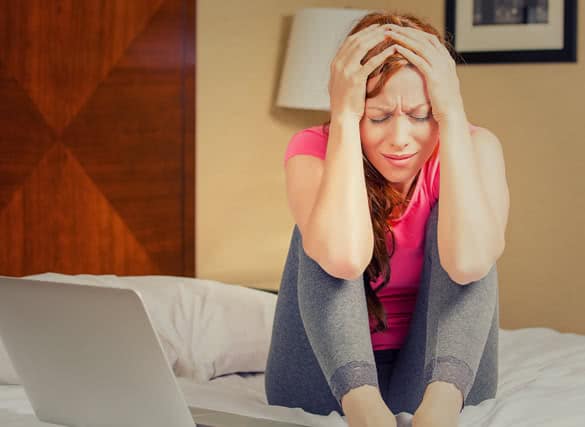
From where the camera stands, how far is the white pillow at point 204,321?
6.10ft

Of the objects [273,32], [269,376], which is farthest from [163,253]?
[269,376]

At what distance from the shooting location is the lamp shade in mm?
3012

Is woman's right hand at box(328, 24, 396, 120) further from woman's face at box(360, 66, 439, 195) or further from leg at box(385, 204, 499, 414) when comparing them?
leg at box(385, 204, 499, 414)

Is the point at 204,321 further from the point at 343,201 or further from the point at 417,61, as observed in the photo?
the point at 417,61

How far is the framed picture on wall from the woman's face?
1722 mm

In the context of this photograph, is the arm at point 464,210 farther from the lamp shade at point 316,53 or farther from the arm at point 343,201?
the lamp shade at point 316,53

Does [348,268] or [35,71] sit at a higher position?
[35,71]

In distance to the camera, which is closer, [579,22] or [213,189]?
[213,189]

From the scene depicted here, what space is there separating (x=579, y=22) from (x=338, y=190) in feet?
6.62

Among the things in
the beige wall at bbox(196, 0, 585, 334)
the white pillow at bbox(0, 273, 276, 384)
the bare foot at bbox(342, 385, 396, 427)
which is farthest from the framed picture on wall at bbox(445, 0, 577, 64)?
the bare foot at bbox(342, 385, 396, 427)

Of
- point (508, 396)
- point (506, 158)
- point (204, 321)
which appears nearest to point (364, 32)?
point (508, 396)

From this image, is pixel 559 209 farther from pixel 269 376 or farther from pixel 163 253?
pixel 269 376

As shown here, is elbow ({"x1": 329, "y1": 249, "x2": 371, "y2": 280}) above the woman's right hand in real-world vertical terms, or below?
below

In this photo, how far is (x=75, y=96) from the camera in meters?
2.36
